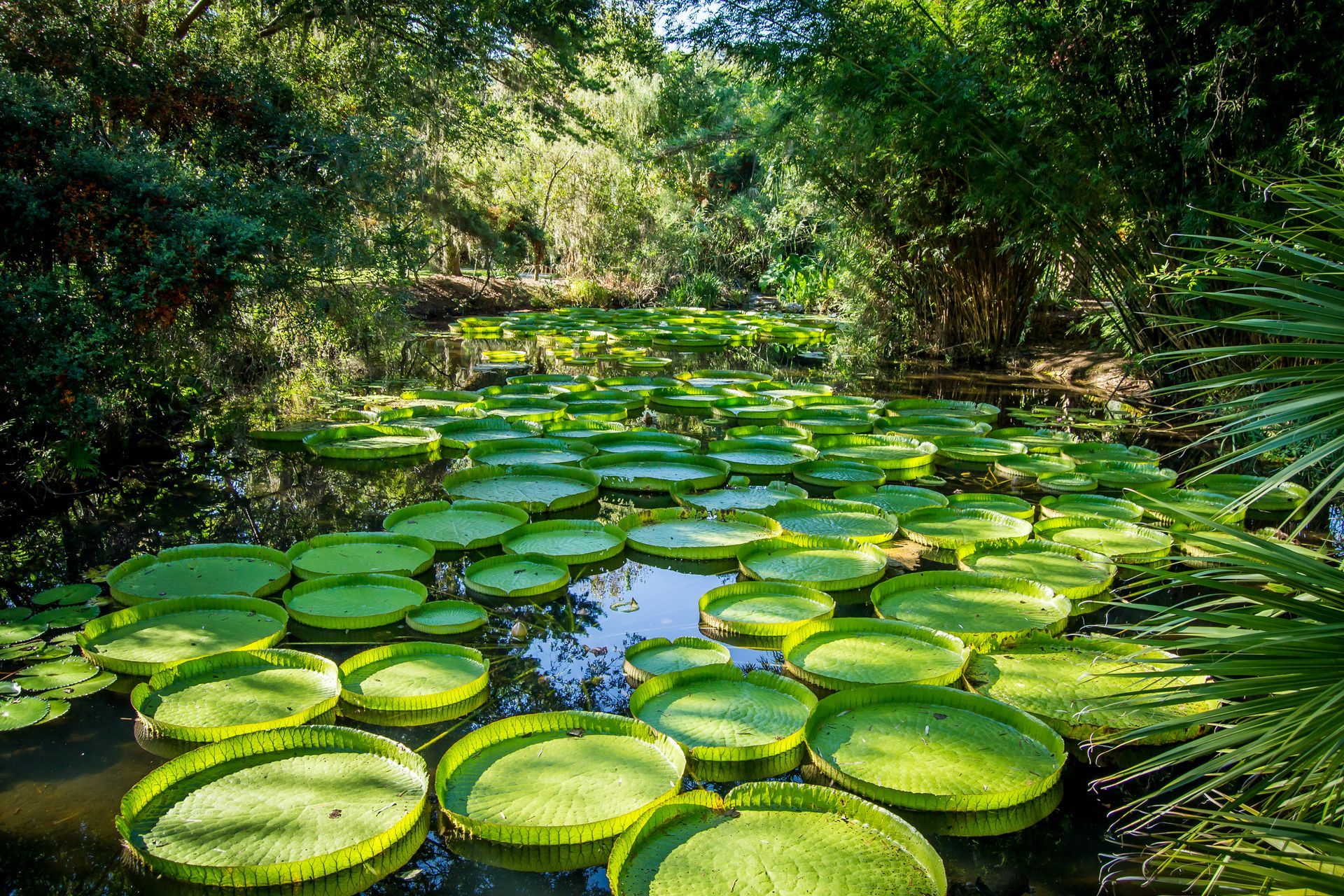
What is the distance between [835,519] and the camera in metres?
4.52

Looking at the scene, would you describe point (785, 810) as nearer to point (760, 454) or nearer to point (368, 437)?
point (760, 454)

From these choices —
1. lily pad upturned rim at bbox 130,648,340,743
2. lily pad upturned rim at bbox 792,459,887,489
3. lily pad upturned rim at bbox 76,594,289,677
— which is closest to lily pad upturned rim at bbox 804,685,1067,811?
lily pad upturned rim at bbox 130,648,340,743

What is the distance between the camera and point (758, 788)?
7.15 ft

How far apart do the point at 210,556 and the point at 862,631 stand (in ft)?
9.12

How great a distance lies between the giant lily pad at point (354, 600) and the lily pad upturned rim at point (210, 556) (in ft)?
0.40

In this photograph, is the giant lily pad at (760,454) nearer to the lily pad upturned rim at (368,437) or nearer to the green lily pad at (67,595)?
the lily pad upturned rim at (368,437)

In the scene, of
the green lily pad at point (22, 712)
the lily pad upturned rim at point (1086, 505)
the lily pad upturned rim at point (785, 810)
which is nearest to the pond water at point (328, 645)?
the green lily pad at point (22, 712)

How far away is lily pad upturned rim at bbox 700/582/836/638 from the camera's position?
326cm

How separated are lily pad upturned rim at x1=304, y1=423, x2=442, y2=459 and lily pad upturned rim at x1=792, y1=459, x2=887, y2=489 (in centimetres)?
248

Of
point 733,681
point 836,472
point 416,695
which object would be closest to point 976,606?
point 733,681

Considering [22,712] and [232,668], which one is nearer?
[22,712]

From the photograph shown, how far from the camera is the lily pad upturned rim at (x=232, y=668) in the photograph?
8.07 feet

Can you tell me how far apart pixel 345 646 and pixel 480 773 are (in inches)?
42.4

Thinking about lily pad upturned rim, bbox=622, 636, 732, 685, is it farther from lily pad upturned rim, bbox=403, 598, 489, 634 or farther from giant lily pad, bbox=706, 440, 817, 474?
giant lily pad, bbox=706, 440, 817, 474
